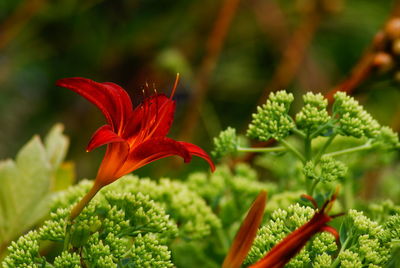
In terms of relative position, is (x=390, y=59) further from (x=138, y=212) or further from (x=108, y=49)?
(x=108, y=49)

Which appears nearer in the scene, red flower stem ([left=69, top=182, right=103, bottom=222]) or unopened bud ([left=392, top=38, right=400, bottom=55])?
red flower stem ([left=69, top=182, right=103, bottom=222])

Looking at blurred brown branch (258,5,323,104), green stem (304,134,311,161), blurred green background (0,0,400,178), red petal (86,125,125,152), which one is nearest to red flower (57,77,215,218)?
red petal (86,125,125,152)

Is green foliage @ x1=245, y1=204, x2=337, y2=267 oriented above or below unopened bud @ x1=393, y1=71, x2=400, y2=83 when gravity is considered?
below

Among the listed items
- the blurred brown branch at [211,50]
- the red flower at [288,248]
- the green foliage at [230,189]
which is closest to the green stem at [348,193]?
the green foliage at [230,189]

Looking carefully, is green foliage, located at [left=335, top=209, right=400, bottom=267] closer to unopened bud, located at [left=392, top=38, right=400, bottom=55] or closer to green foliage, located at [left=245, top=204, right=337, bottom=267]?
green foliage, located at [left=245, top=204, right=337, bottom=267]

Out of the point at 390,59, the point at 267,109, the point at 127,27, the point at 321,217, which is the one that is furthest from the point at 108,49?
the point at 321,217

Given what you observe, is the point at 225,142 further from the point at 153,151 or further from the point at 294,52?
the point at 294,52

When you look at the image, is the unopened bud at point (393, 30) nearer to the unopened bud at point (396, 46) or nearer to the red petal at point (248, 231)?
the unopened bud at point (396, 46)
